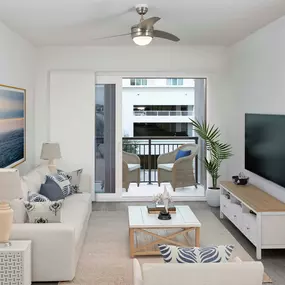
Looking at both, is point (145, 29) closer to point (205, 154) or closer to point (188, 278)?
point (188, 278)

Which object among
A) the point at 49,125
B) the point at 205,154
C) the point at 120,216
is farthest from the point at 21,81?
the point at 205,154

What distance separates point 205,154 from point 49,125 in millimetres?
2652

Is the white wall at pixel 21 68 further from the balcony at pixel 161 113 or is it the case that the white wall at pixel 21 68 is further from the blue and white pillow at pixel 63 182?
the balcony at pixel 161 113

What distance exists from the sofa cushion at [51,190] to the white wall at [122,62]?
1829 millimetres

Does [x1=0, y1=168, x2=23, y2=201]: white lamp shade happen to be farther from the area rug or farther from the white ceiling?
the white ceiling

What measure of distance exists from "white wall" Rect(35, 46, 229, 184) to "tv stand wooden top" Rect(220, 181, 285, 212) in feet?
7.16

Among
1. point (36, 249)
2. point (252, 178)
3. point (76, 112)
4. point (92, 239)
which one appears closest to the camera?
point (36, 249)

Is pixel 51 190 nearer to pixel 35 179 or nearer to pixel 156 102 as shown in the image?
pixel 35 179

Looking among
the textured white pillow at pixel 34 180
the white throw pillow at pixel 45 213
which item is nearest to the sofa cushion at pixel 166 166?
the textured white pillow at pixel 34 180

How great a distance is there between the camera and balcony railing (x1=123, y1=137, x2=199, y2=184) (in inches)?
352

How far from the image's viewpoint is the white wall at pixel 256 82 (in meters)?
5.00

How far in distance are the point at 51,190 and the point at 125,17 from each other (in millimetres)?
2152

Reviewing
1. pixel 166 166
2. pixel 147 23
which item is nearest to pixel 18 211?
pixel 147 23

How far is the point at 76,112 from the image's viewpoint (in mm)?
7129
